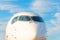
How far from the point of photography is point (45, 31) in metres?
20.6

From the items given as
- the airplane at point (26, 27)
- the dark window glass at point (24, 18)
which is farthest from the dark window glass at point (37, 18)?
the dark window glass at point (24, 18)

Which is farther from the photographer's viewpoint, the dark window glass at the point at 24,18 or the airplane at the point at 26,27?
the dark window glass at the point at 24,18

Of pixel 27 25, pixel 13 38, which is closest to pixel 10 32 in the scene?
pixel 13 38

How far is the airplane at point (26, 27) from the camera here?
61.4ft

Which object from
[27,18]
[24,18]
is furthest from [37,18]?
[24,18]

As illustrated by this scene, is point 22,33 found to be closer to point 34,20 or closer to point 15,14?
point 34,20

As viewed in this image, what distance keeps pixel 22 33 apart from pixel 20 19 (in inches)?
70.9

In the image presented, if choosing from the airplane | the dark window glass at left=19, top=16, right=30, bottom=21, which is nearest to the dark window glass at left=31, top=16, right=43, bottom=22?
the airplane

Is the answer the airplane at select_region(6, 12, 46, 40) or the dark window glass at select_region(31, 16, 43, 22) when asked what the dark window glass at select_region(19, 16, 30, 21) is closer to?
the airplane at select_region(6, 12, 46, 40)

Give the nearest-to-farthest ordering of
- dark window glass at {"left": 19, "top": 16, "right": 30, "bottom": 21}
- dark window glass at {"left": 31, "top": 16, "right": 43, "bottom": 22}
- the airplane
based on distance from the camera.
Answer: the airplane → dark window glass at {"left": 19, "top": 16, "right": 30, "bottom": 21} → dark window glass at {"left": 31, "top": 16, "right": 43, "bottom": 22}

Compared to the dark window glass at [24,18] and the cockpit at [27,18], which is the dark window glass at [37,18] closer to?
the cockpit at [27,18]

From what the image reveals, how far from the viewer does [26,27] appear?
19.1m

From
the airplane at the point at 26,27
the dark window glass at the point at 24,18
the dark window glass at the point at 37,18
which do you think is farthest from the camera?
the dark window glass at the point at 37,18

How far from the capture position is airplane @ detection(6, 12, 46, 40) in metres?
18.7
